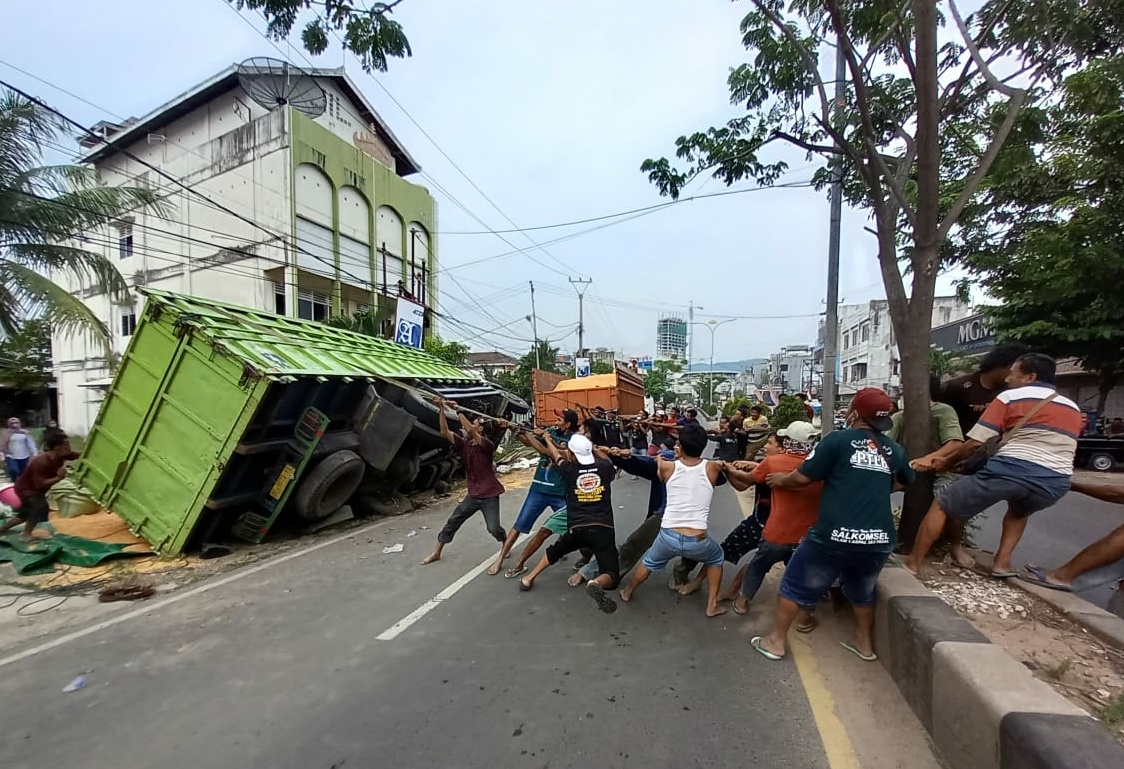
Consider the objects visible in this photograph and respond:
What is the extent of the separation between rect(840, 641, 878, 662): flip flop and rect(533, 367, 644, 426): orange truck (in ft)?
41.3

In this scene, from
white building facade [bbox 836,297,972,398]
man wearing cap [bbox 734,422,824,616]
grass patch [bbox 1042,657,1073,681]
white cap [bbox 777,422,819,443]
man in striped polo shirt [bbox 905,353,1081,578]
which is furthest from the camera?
white building facade [bbox 836,297,972,398]

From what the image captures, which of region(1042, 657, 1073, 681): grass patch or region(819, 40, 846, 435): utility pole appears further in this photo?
region(819, 40, 846, 435): utility pole

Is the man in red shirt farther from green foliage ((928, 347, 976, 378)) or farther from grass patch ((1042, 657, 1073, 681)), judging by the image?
green foliage ((928, 347, 976, 378))

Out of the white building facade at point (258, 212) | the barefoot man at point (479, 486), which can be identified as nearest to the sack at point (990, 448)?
the barefoot man at point (479, 486)

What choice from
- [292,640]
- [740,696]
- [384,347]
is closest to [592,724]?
[740,696]

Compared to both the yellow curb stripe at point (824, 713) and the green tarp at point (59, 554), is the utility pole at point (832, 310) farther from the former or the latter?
the green tarp at point (59, 554)

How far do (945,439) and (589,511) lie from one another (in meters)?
2.68

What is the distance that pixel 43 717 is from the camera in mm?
3062

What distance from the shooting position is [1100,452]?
42.1 feet

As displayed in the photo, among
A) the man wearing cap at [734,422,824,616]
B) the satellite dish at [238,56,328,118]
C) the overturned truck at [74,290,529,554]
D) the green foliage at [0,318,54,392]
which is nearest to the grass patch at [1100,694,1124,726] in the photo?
the man wearing cap at [734,422,824,616]

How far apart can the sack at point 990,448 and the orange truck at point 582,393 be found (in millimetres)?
12156

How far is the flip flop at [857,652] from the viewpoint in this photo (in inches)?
132

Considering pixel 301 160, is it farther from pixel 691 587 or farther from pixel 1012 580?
pixel 1012 580

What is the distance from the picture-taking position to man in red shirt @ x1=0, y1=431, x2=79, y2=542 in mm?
6586
